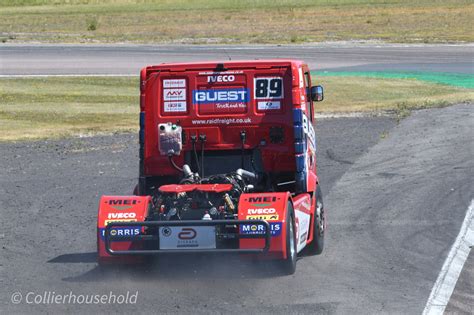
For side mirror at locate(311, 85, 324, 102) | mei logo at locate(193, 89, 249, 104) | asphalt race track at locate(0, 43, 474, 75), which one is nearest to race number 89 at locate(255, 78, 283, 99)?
mei logo at locate(193, 89, 249, 104)

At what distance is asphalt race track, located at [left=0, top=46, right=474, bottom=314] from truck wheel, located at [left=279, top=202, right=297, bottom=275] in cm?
15

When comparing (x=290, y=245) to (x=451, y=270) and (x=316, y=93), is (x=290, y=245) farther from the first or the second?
(x=316, y=93)

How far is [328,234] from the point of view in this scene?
512 inches

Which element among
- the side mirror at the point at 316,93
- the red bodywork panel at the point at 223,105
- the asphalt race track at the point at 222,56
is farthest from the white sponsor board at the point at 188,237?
the asphalt race track at the point at 222,56

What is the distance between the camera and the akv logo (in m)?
10.3

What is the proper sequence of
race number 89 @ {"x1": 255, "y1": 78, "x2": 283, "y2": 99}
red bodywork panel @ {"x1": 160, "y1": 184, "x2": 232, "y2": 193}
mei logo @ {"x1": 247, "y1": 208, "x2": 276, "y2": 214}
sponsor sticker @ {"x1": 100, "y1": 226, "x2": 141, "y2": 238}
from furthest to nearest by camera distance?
race number 89 @ {"x1": 255, "y1": 78, "x2": 283, "y2": 99}
red bodywork panel @ {"x1": 160, "y1": 184, "x2": 232, "y2": 193}
sponsor sticker @ {"x1": 100, "y1": 226, "x2": 141, "y2": 238}
mei logo @ {"x1": 247, "y1": 208, "x2": 276, "y2": 214}

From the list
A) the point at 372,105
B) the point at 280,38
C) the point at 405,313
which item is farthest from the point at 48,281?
the point at 280,38

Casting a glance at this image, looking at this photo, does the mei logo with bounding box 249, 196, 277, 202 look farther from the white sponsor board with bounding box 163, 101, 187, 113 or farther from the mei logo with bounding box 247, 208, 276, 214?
the white sponsor board with bounding box 163, 101, 187, 113

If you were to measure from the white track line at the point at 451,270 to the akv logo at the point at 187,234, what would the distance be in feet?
8.23

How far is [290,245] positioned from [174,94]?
264 cm

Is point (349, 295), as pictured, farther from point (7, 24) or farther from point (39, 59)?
point (7, 24)

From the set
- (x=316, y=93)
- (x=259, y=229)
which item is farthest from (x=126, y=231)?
(x=316, y=93)

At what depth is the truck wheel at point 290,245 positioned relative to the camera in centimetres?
1038

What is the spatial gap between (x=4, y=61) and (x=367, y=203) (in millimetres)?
29231
